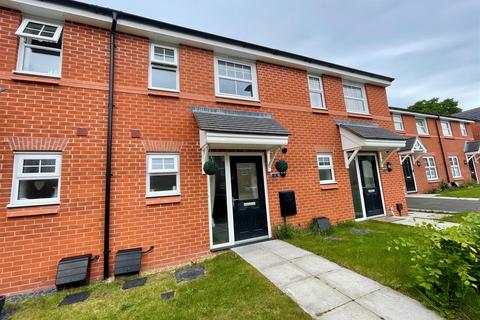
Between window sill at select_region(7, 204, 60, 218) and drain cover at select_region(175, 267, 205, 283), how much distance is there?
2851 mm

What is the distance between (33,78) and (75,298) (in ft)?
15.1

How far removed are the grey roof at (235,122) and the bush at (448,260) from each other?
144 inches

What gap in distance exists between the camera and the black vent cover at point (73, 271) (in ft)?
12.6

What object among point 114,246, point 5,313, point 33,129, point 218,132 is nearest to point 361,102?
point 218,132

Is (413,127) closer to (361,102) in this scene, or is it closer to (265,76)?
(361,102)

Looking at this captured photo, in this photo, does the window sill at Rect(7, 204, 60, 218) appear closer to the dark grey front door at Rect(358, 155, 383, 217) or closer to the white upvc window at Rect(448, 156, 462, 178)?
the dark grey front door at Rect(358, 155, 383, 217)

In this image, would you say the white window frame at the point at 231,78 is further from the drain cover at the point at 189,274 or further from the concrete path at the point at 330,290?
the drain cover at the point at 189,274

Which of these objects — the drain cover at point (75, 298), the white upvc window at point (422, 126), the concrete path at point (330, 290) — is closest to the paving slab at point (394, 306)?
the concrete path at point (330, 290)

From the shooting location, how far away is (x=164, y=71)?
19.0 ft

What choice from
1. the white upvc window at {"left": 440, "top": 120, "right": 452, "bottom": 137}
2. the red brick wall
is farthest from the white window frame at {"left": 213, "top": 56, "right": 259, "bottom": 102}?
the white upvc window at {"left": 440, "top": 120, "right": 452, "bottom": 137}

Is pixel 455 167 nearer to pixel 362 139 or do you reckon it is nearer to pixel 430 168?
pixel 430 168

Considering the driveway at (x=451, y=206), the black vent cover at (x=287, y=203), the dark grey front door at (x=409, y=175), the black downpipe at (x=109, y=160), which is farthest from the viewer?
the dark grey front door at (x=409, y=175)

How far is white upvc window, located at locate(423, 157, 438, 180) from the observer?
15797mm

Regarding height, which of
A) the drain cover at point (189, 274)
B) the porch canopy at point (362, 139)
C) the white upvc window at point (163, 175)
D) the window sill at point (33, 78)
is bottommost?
the drain cover at point (189, 274)
